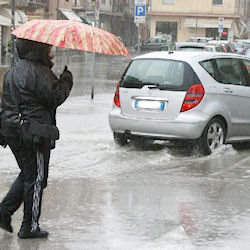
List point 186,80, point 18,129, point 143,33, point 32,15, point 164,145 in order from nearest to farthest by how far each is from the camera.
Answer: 1. point 18,129
2. point 186,80
3. point 164,145
4. point 32,15
5. point 143,33

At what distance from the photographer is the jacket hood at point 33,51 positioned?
6.09 metres

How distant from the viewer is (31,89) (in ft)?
19.7

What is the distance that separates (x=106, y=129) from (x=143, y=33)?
8145 centimetres

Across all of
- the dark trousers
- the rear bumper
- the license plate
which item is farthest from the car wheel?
the dark trousers

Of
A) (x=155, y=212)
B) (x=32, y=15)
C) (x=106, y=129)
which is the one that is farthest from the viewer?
(x=32, y=15)

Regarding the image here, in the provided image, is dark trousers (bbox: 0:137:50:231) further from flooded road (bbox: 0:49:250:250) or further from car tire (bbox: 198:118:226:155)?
car tire (bbox: 198:118:226:155)

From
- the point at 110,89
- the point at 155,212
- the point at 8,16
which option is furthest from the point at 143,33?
the point at 155,212

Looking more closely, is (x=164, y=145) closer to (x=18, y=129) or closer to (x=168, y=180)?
(x=168, y=180)

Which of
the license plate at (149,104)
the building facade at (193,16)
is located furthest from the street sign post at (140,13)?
the building facade at (193,16)

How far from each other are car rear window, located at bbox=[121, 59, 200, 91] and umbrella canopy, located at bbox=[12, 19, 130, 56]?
178 inches

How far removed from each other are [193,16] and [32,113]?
248 ft

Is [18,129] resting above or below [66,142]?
above

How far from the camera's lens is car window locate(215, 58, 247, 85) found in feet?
37.6

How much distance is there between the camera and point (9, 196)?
6355 millimetres
